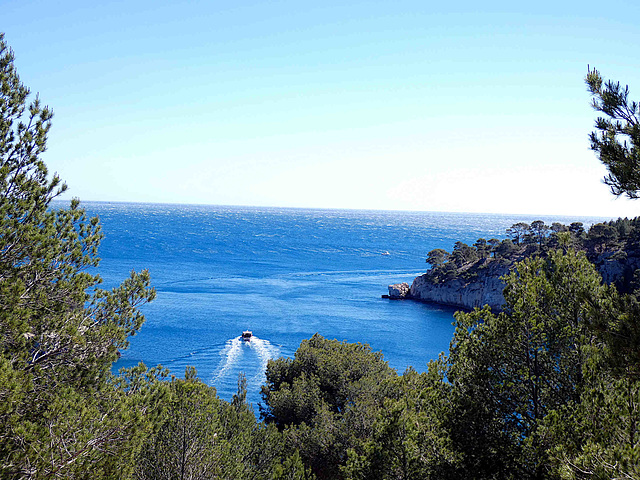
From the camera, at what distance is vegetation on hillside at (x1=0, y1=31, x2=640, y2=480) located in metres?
6.62

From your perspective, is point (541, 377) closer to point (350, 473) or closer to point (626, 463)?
point (626, 463)

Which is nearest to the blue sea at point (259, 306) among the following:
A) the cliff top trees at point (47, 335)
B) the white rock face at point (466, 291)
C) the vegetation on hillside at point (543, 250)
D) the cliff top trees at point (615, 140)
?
the white rock face at point (466, 291)

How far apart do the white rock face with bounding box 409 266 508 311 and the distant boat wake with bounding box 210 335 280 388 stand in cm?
3125

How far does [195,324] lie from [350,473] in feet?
157

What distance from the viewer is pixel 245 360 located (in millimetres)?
45344

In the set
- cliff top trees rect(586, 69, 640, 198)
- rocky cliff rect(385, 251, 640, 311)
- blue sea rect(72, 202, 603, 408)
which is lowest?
blue sea rect(72, 202, 603, 408)

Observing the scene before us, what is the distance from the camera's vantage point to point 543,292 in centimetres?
947

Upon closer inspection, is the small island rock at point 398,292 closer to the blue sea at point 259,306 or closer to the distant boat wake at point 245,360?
the blue sea at point 259,306

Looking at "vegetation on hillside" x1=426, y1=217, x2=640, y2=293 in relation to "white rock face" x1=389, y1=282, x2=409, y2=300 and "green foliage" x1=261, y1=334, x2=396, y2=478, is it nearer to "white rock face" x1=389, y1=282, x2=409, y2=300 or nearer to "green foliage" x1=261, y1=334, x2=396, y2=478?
"white rock face" x1=389, y1=282, x2=409, y2=300

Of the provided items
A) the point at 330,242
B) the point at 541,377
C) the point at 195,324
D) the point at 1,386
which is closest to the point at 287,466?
the point at 541,377

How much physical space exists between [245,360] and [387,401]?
34.7m

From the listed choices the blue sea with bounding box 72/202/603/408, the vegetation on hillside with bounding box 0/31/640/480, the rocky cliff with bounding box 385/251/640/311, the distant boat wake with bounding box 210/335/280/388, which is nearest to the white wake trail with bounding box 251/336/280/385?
the distant boat wake with bounding box 210/335/280/388

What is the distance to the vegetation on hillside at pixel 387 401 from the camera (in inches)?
261

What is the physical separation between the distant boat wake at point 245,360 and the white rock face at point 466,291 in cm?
3125
